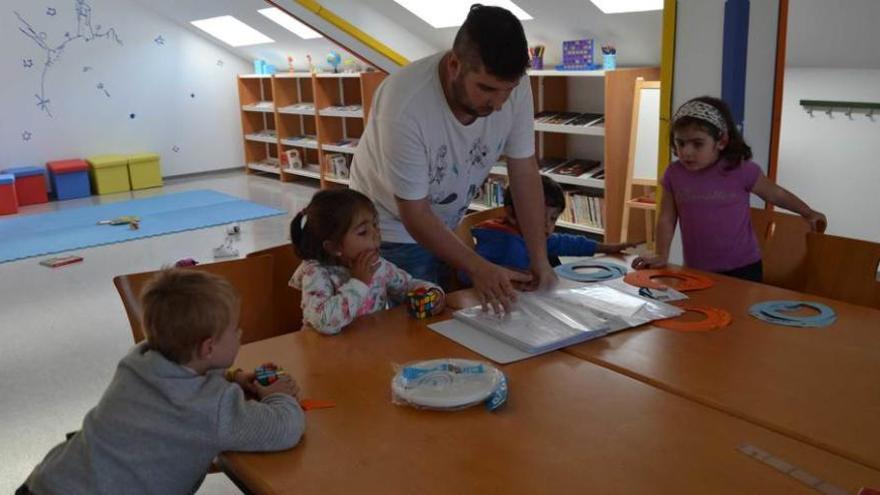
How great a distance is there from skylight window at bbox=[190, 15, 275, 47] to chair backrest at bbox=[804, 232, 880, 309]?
674 centimetres

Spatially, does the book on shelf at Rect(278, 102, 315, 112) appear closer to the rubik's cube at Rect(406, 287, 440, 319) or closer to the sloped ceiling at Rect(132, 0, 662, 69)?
the sloped ceiling at Rect(132, 0, 662, 69)

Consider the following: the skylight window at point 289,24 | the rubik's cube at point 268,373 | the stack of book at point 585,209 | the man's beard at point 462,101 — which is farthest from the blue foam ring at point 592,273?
the skylight window at point 289,24

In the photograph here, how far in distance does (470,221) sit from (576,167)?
2.75m

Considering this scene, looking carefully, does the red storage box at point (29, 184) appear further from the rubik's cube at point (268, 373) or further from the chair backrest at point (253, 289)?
the rubik's cube at point (268, 373)

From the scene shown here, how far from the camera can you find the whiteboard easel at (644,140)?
4504mm

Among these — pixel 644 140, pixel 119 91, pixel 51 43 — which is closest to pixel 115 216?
pixel 119 91

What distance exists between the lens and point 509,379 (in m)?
1.41

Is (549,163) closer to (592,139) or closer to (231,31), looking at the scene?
(592,139)

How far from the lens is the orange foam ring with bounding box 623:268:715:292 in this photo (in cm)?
190

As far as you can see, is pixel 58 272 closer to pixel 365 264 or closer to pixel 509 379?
pixel 365 264

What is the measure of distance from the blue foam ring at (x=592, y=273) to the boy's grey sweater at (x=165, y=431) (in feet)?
3.40

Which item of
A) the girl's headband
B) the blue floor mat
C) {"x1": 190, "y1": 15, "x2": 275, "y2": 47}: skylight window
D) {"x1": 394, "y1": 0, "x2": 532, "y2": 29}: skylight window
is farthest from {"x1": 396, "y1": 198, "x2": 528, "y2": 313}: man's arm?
{"x1": 190, "y1": 15, "x2": 275, "y2": 47}: skylight window

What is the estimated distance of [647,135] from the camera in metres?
4.55

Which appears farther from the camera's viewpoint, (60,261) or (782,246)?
(60,261)
